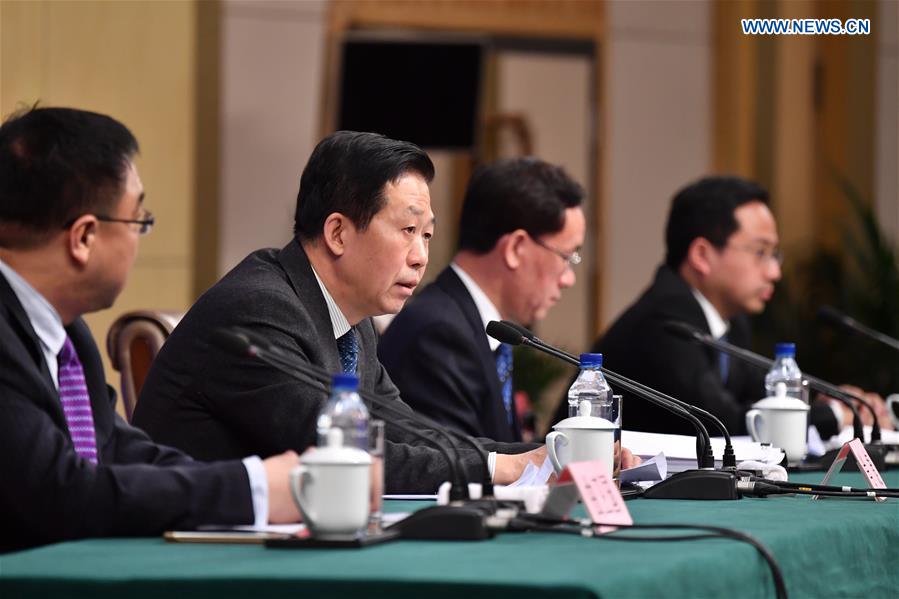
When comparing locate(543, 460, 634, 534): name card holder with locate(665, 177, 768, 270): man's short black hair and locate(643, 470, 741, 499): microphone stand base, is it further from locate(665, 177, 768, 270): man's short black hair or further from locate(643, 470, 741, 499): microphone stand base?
locate(665, 177, 768, 270): man's short black hair

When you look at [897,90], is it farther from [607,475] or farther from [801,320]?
[607,475]

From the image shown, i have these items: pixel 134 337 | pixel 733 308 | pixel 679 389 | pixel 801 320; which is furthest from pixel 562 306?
pixel 134 337

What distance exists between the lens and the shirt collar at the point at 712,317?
181 inches

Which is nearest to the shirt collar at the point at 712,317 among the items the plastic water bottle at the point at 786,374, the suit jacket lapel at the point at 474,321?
the plastic water bottle at the point at 786,374

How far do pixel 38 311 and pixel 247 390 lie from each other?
1.64ft

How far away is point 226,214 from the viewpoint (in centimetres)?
689

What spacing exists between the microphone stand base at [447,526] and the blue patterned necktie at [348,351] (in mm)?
1031

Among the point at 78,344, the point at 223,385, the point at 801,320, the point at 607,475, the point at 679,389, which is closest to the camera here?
the point at 607,475

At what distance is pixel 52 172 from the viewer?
2.10 meters

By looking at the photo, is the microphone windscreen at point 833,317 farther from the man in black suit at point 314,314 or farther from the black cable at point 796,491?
the black cable at point 796,491

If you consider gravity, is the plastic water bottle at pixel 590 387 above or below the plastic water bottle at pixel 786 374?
above

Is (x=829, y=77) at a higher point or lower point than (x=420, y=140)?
higher

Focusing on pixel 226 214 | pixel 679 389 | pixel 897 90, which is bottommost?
pixel 679 389

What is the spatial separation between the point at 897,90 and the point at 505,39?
219cm
